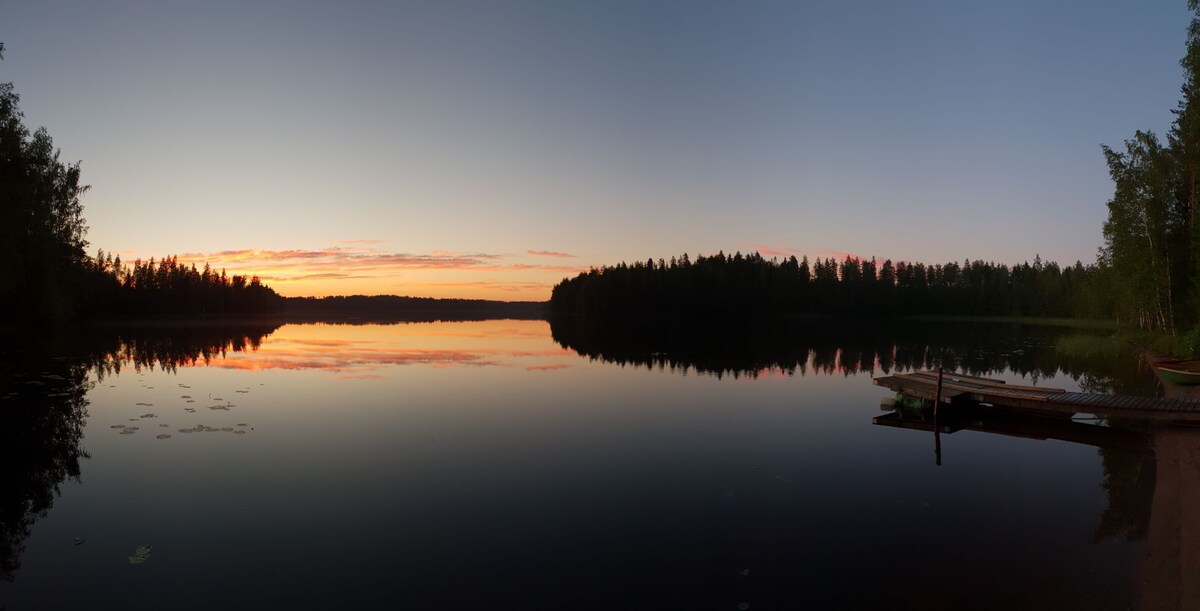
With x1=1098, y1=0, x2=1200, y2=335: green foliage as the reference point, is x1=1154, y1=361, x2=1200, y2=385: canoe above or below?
below

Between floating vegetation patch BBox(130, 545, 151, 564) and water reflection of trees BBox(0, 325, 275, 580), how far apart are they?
60.4 inches

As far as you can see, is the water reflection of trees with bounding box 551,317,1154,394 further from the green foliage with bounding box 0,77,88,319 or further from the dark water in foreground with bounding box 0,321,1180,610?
the green foliage with bounding box 0,77,88,319

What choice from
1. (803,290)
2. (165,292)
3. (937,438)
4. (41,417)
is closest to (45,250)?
(41,417)

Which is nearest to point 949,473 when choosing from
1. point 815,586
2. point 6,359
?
point 815,586

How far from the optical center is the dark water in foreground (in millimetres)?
9242

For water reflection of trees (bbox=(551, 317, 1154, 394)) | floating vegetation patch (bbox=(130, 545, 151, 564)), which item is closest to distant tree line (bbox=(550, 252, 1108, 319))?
water reflection of trees (bbox=(551, 317, 1154, 394))

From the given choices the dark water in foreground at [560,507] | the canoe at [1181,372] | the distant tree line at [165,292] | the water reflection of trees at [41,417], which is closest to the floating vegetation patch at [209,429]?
the dark water in foreground at [560,507]

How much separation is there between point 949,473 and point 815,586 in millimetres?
8982

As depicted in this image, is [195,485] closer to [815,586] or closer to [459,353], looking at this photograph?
[815,586]

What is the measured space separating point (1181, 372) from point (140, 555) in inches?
1378

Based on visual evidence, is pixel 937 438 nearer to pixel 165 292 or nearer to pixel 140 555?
pixel 140 555

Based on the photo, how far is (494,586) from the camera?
9242 mm

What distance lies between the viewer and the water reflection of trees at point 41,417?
12.3m

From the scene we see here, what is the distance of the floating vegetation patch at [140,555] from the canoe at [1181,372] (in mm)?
34558
